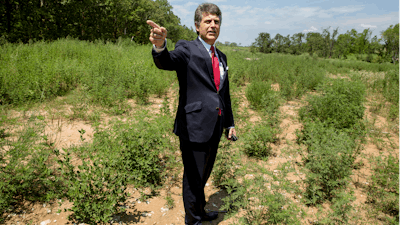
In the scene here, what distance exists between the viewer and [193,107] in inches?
71.0

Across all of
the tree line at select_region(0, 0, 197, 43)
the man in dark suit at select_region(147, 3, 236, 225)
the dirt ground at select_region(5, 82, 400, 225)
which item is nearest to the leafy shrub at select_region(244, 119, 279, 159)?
the dirt ground at select_region(5, 82, 400, 225)

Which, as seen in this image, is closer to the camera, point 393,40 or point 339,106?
point 339,106

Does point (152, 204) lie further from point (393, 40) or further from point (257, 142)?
point (393, 40)

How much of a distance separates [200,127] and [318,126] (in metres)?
3.20

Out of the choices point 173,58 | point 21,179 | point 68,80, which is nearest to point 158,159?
point 21,179

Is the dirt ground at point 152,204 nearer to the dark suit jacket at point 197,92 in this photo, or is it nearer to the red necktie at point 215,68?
the dark suit jacket at point 197,92

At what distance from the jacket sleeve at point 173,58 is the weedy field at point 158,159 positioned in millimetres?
1393

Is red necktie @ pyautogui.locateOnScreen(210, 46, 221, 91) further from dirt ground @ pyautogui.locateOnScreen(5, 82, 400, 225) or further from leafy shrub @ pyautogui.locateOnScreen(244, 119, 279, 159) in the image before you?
leafy shrub @ pyautogui.locateOnScreen(244, 119, 279, 159)

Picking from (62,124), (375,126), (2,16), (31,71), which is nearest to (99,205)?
(62,124)

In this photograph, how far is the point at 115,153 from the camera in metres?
2.65

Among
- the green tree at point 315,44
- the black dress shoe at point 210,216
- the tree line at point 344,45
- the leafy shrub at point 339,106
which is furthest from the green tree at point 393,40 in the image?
the black dress shoe at point 210,216

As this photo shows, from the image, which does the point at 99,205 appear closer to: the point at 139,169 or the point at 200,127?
the point at 139,169

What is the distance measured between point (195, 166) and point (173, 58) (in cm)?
105

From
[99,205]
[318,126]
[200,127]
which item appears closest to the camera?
[200,127]
